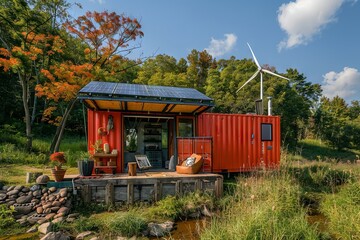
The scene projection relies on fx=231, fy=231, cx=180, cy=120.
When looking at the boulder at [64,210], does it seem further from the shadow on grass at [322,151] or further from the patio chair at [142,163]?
the shadow on grass at [322,151]

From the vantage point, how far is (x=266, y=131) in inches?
376

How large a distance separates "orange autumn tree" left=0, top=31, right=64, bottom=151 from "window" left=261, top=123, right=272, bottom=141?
33.9 feet

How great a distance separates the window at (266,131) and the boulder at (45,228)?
307 inches

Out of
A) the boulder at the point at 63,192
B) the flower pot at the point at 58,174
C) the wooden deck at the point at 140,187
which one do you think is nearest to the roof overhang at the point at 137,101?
the flower pot at the point at 58,174

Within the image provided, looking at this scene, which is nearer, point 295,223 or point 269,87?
point 295,223

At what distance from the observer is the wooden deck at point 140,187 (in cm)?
589

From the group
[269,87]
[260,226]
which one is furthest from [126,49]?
[269,87]

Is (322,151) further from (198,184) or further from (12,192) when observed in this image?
(12,192)

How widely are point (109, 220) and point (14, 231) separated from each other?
187cm

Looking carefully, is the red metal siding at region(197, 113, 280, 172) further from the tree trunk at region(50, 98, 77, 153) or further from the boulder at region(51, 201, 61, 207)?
the tree trunk at region(50, 98, 77, 153)

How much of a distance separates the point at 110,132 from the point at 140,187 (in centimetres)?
228

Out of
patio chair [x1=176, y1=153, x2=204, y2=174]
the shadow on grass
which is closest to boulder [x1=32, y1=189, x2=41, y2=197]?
patio chair [x1=176, y1=153, x2=204, y2=174]

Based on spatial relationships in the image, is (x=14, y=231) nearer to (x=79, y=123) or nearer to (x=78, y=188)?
(x=78, y=188)

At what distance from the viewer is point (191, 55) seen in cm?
2812
